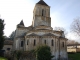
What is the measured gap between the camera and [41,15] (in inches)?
1453

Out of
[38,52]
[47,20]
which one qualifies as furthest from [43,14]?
[38,52]

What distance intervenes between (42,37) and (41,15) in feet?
29.9

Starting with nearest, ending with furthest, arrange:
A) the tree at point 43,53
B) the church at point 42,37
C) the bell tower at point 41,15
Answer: the tree at point 43,53
the church at point 42,37
the bell tower at point 41,15

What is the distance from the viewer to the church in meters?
29.5

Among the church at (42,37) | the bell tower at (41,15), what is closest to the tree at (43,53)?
the church at (42,37)

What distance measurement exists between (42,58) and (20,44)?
44.5 ft

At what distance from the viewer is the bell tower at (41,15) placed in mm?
36500

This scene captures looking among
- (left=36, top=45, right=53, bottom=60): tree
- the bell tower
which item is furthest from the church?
(left=36, top=45, right=53, bottom=60): tree

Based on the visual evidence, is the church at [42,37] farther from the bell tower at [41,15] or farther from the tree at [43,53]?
the tree at [43,53]

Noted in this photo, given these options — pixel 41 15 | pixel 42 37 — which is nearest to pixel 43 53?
Answer: pixel 42 37

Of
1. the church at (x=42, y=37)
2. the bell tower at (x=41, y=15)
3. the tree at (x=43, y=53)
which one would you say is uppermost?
the bell tower at (x=41, y=15)

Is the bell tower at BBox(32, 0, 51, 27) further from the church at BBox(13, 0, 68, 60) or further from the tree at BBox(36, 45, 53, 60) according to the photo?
the tree at BBox(36, 45, 53, 60)

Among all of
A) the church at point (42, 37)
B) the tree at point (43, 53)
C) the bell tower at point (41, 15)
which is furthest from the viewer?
the bell tower at point (41, 15)

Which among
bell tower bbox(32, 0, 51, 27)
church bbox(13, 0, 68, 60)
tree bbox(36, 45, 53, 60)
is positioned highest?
bell tower bbox(32, 0, 51, 27)
